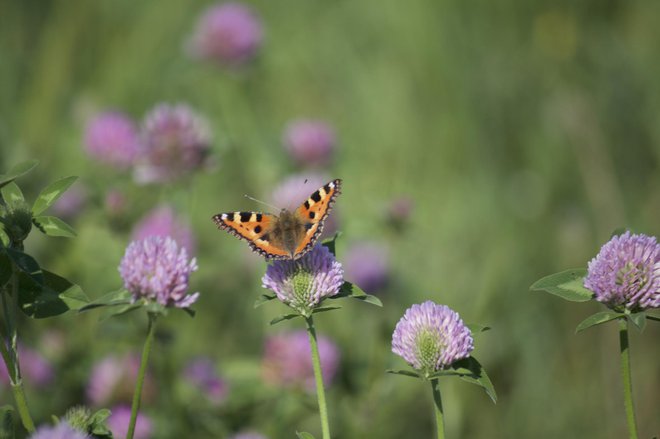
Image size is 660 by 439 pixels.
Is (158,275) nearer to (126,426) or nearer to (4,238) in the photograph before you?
(4,238)

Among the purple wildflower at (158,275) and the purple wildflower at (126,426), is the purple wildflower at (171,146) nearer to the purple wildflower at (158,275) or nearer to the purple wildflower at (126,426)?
the purple wildflower at (126,426)

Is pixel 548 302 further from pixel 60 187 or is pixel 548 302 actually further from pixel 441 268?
pixel 60 187

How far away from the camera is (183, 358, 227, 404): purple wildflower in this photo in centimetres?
256

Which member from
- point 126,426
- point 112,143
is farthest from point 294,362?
point 112,143


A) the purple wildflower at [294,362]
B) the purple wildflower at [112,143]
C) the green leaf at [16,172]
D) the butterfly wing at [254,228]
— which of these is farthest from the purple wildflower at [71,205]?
the green leaf at [16,172]

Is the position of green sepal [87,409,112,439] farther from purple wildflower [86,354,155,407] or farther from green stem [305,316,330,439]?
purple wildflower [86,354,155,407]

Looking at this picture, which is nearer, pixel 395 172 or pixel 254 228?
pixel 254 228

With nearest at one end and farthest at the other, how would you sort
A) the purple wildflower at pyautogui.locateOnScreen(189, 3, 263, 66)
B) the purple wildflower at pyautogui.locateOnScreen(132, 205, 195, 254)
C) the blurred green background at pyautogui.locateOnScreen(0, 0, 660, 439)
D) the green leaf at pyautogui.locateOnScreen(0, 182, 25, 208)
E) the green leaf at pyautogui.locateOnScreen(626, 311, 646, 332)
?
the green leaf at pyautogui.locateOnScreen(626, 311, 646, 332) < the green leaf at pyautogui.locateOnScreen(0, 182, 25, 208) < the purple wildflower at pyautogui.locateOnScreen(132, 205, 195, 254) < the blurred green background at pyautogui.locateOnScreen(0, 0, 660, 439) < the purple wildflower at pyautogui.locateOnScreen(189, 3, 263, 66)

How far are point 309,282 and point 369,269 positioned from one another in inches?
70.6

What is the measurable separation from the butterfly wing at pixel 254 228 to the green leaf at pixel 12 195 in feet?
1.18

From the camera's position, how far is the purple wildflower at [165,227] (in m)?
2.81

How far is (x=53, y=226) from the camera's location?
157cm

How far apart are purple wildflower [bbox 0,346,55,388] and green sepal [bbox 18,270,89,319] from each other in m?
1.07

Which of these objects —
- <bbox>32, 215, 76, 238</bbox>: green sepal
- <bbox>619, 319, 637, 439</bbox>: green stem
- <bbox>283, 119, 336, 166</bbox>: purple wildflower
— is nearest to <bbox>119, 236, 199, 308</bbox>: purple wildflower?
<bbox>32, 215, 76, 238</bbox>: green sepal
